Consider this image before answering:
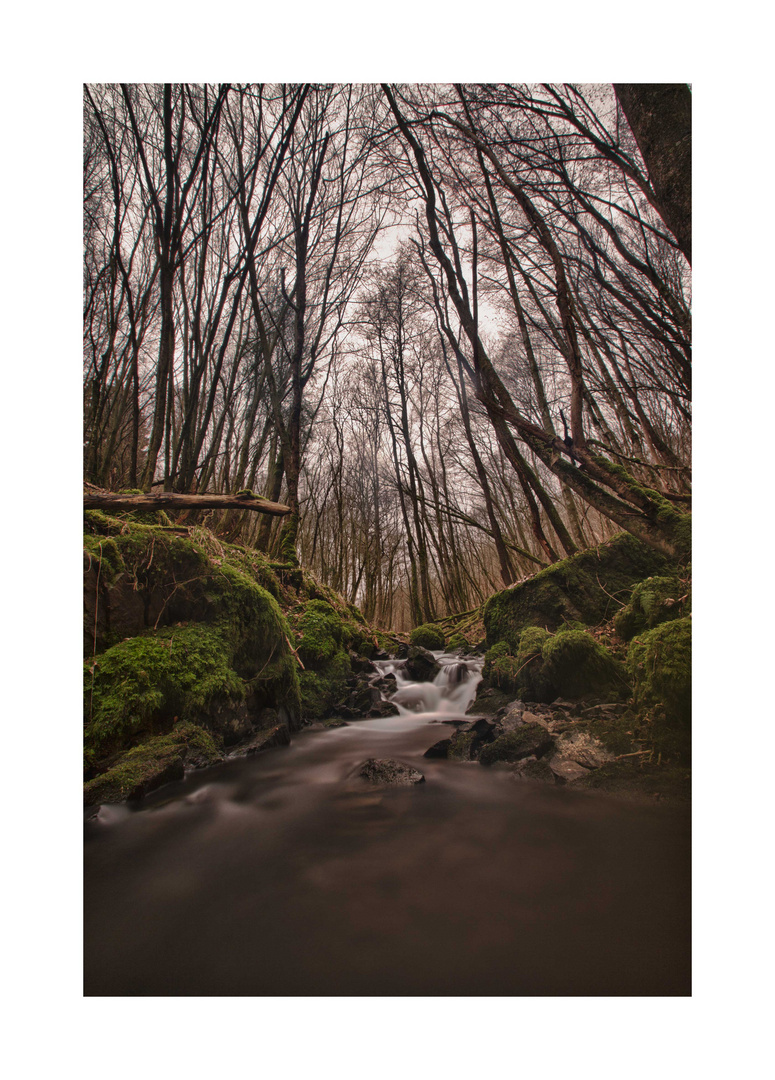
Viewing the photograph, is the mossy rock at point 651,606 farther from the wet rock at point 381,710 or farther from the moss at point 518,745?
the wet rock at point 381,710

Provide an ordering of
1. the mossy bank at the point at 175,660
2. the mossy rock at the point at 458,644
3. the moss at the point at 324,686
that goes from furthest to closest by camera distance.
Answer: the mossy rock at the point at 458,644, the moss at the point at 324,686, the mossy bank at the point at 175,660

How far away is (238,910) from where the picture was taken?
4.61ft

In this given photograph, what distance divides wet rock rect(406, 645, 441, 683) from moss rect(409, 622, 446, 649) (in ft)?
1.64

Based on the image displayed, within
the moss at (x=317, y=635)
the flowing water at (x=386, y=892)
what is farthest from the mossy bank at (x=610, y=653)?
the moss at (x=317, y=635)

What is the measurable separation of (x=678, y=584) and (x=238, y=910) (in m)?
2.69

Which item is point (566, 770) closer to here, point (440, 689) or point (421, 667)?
point (440, 689)

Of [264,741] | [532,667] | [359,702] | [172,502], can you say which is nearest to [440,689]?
[359,702]

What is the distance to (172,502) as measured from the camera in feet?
7.82

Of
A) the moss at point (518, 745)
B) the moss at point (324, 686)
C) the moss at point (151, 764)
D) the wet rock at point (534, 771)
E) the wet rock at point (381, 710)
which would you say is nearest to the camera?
the moss at point (151, 764)

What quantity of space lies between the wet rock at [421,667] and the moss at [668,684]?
1.90 metres

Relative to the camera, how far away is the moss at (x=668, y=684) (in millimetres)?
1856

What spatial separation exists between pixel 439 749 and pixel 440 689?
1.12 m

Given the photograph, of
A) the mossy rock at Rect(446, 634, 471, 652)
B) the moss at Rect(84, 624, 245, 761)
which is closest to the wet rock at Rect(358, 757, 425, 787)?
the moss at Rect(84, 624, 245, 761)
